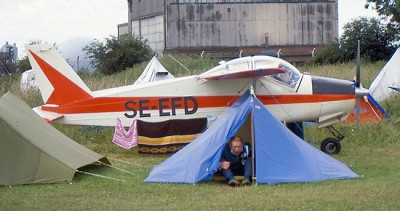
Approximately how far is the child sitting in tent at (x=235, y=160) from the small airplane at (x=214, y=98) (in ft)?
13.2

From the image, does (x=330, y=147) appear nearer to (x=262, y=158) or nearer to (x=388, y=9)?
(x=262, y=158)

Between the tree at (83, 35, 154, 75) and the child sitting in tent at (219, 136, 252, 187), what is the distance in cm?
3246

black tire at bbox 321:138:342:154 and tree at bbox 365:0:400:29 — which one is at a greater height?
tree at bbox 365:0:400:29

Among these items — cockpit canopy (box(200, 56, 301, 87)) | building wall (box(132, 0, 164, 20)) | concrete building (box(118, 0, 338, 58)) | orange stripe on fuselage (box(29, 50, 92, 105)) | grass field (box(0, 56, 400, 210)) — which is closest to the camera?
grass field (box(0, 56, 400, 210))

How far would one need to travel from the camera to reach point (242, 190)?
9.48m

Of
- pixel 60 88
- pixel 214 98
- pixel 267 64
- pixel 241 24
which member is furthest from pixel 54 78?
pixel 241 24

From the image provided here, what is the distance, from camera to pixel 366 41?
40.3 meters

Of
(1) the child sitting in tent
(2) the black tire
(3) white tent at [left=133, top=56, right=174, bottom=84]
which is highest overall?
(3) white tent at [left=133, top=56, right=174, bottom=84]

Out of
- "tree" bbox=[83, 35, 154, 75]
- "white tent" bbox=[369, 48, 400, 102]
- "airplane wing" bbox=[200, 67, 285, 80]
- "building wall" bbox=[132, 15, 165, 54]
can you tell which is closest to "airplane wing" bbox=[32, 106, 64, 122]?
"airplane wing" bbox=[200, 67, 285, 80]

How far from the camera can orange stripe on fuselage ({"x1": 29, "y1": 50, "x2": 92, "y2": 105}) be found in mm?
14859

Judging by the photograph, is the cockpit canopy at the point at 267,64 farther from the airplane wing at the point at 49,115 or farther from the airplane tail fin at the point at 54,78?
the airplane wing at the point at 49,115

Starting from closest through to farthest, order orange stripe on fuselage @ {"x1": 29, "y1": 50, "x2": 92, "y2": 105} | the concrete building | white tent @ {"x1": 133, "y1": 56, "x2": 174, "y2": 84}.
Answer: orange stripe on fuselage @ {"x1": 29, "y1": 50, "x2": 92, "y2": 105} → white tent @ {"x1": 133, "y1": 56, "x2": 174, "y2": 84} → the concrete building

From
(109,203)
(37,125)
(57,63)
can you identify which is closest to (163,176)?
(109,203)

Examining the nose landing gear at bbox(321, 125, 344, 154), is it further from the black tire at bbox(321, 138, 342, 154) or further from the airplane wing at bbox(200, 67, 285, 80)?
the airplane wing at bbox(200, 67, 285, 80)
